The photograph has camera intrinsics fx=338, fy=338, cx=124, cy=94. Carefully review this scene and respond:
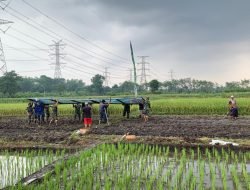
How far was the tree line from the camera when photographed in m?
63.4

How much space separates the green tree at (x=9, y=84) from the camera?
62.3 meters

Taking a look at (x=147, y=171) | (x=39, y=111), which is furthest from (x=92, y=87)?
(x=147, y=171)

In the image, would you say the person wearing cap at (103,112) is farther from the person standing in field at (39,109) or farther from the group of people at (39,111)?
the person standing in field at (39,109)

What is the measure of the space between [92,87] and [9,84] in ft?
70.4

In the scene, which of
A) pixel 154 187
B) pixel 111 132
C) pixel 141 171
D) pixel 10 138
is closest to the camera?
pixel 154 187

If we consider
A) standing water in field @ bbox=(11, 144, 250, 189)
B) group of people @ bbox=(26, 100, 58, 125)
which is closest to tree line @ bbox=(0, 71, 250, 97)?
group of people @ bbox=(26, 100, 58, 125)

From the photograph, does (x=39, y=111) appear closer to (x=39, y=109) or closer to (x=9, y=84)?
(x=39, y=109)

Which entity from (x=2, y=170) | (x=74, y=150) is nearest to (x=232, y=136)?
(x=74, y=150)

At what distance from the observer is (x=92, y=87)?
79312mm

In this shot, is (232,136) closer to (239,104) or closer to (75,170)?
(75,170)

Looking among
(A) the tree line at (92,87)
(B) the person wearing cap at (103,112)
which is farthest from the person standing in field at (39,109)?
(A) the tree line at (92,87)

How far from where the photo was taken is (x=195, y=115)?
2525 centimetres

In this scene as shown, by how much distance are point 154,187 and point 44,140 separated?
321 inches

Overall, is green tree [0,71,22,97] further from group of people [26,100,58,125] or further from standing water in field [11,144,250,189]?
standing water in field [11,144,250,189]
